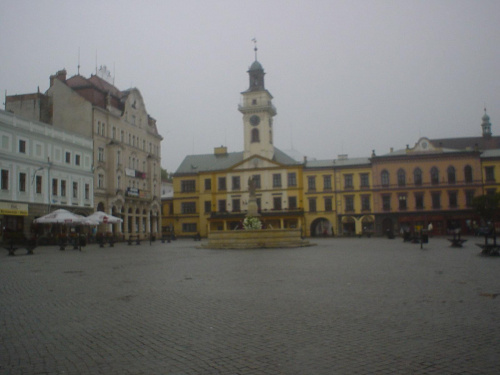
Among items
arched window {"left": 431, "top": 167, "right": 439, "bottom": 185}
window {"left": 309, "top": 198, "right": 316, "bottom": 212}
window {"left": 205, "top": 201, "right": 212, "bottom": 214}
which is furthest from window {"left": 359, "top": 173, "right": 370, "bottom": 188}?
window {"left": 205, "top": 201, "right": 212, "bottom": 214}

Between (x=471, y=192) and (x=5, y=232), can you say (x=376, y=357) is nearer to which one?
(x=5, y=232)

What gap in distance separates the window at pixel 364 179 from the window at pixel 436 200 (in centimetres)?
857

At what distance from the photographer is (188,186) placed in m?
72.2

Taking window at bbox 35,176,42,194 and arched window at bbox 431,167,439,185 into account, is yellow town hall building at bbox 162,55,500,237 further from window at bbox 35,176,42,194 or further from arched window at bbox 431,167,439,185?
window at bbox 35,176,42,194

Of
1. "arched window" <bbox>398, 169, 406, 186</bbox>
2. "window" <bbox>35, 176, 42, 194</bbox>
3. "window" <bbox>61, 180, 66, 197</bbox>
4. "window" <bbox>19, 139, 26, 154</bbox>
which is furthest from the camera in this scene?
"arched window" <bbox>398, 169, 406, 186</bbox>

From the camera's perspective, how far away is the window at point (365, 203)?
207 ft

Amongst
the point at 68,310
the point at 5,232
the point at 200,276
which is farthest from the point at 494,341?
the point at 5,232

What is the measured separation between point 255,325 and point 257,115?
210 feet

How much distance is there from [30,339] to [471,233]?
5988cm

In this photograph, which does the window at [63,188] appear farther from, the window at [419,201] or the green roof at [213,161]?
the window at [419,201]

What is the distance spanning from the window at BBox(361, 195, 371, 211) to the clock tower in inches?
598

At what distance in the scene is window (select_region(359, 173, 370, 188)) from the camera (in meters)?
63.5

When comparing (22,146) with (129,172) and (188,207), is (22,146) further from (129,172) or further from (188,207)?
(188,207)

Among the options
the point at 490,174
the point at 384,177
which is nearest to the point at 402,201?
the point at 384,177
